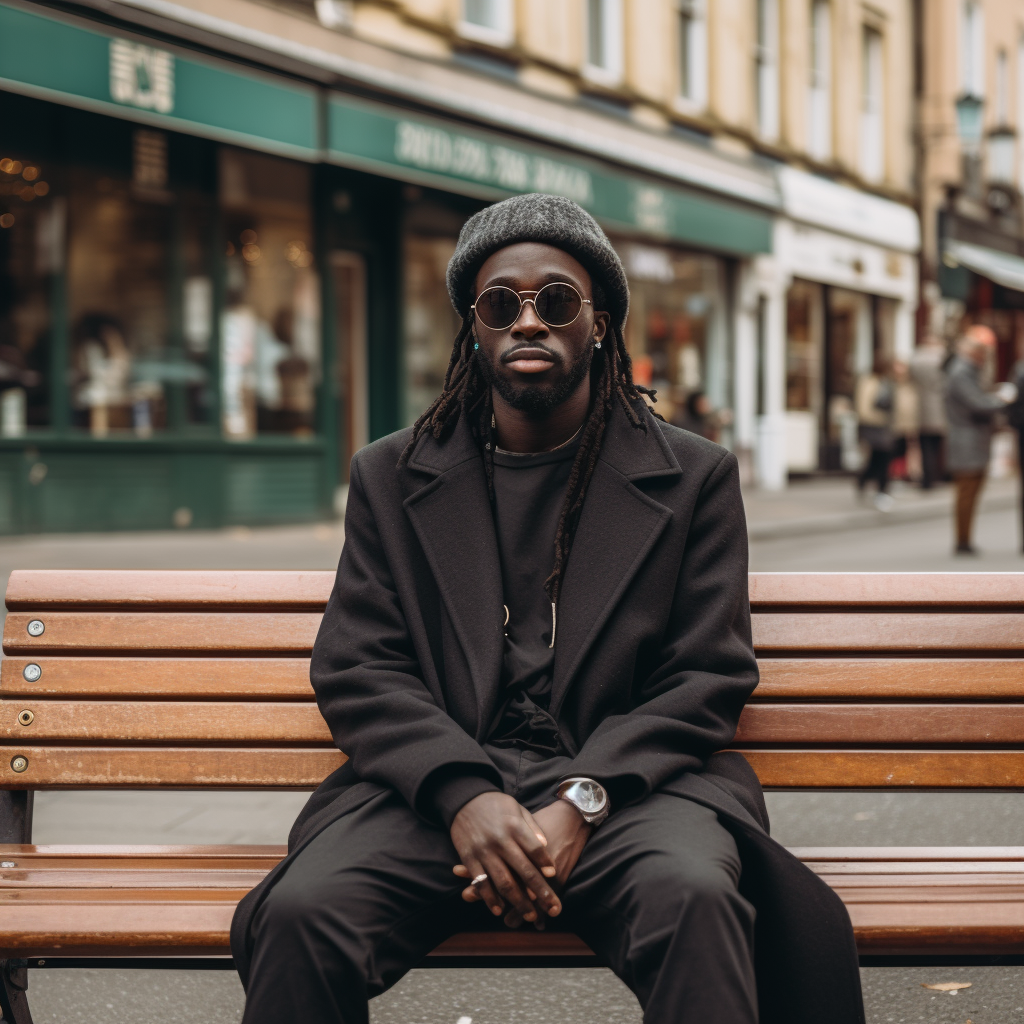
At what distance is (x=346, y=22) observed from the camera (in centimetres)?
1449

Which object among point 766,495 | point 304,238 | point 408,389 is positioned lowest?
point 766,495

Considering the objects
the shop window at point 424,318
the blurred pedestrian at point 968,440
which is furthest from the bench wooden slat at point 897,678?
the shop window at point 424,318

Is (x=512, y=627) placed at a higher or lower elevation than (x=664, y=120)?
lower

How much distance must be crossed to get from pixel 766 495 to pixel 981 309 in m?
12.7

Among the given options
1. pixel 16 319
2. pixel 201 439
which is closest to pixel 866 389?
pixel 201 439

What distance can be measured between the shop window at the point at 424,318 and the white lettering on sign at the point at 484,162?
1054 mm

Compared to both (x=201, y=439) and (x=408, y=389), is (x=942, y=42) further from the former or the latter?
(x=201, y=439)

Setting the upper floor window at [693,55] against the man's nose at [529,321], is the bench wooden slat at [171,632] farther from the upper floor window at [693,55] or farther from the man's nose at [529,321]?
the upper floor window at [693,55]

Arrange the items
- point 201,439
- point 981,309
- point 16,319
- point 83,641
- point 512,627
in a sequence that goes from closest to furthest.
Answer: point 512,627 < point 83,641 < point 16,319 < point 201,439 < point 981,309

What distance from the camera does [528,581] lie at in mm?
2867

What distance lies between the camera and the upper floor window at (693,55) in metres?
21.4

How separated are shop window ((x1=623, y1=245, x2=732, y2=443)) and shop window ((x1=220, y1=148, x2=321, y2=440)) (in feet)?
18.3

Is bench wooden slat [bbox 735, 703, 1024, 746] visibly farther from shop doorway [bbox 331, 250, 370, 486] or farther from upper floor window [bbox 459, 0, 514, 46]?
upper floor window [bbox 459, 0, 514, 46]

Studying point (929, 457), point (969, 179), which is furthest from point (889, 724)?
point (969, 179)
